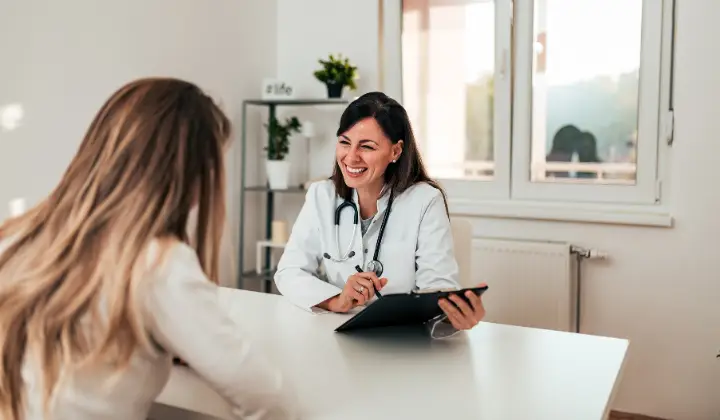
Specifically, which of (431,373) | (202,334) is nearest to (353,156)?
(431,373)

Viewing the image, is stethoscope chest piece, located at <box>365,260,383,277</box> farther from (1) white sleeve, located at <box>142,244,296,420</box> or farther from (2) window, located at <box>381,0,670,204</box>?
(2) window, located at <box>381,0,670,204</box>

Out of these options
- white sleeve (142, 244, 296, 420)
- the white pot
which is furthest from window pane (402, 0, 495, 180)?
white sleeve (142, 244, 296, 420)

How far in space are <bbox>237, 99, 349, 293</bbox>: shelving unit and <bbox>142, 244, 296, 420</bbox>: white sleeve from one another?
246 cm

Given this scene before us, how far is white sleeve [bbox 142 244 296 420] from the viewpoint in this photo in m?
0.96

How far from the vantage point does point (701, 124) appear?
2.89 meters

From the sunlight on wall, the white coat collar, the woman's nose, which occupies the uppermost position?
the sunlight on wall

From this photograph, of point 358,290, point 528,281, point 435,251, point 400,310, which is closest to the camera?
point 400,310

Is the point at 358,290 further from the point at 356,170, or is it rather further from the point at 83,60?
the point at 83,60

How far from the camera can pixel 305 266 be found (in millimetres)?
2092

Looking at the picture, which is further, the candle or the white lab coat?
the candle

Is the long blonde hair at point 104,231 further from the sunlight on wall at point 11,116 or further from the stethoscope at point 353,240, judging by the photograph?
the sunlight on wall at point 11,116

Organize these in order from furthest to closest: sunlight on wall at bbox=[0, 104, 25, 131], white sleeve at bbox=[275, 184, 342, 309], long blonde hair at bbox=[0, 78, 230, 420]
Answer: sunlight on wall at bbox=[0, 104, 25, 131], white sleeve at bbox=[275, 184, 342, 309], long blonde hair at bbox=[0, 78, 230, 420]

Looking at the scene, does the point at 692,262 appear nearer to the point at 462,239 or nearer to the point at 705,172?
the point at 705,172

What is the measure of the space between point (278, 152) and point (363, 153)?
4.90 feet
